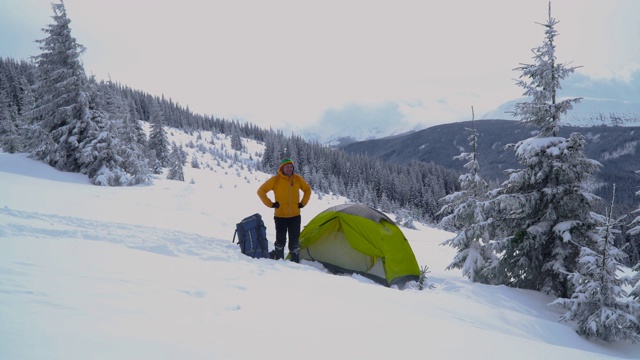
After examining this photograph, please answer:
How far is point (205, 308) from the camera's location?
11.3ft

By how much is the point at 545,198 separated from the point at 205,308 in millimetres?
8750

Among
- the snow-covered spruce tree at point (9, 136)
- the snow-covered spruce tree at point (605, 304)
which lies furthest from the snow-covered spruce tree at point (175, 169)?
the snow-covered spruce tree at point (605, 304)

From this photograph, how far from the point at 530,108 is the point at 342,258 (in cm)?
625

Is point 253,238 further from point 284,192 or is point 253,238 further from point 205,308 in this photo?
point 205,308

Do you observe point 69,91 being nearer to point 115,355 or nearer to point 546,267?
point 115,355

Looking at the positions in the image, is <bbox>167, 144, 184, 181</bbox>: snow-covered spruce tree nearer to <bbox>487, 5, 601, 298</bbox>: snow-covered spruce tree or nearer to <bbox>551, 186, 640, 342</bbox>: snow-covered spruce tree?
<bbox>487, 5, 601, 298</bbox>: snow-covered spruce tree

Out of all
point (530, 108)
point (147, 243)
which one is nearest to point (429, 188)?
point (530, 108)

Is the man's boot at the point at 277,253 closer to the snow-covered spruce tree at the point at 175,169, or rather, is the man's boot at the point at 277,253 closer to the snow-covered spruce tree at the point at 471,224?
the snow-covered spruce tree at the point at 471,224

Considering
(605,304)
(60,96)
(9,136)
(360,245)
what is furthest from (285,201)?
(9,136)

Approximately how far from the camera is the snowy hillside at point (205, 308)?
252cm

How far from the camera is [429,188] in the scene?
8069 cm

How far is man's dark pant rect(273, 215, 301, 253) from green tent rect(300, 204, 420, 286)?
74 centimetres

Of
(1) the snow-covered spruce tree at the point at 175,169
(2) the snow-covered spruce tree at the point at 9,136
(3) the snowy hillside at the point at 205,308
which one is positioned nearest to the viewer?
(3) the snowy hillside at the point at 205,308

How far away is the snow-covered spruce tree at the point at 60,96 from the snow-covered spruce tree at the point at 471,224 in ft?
53.8
